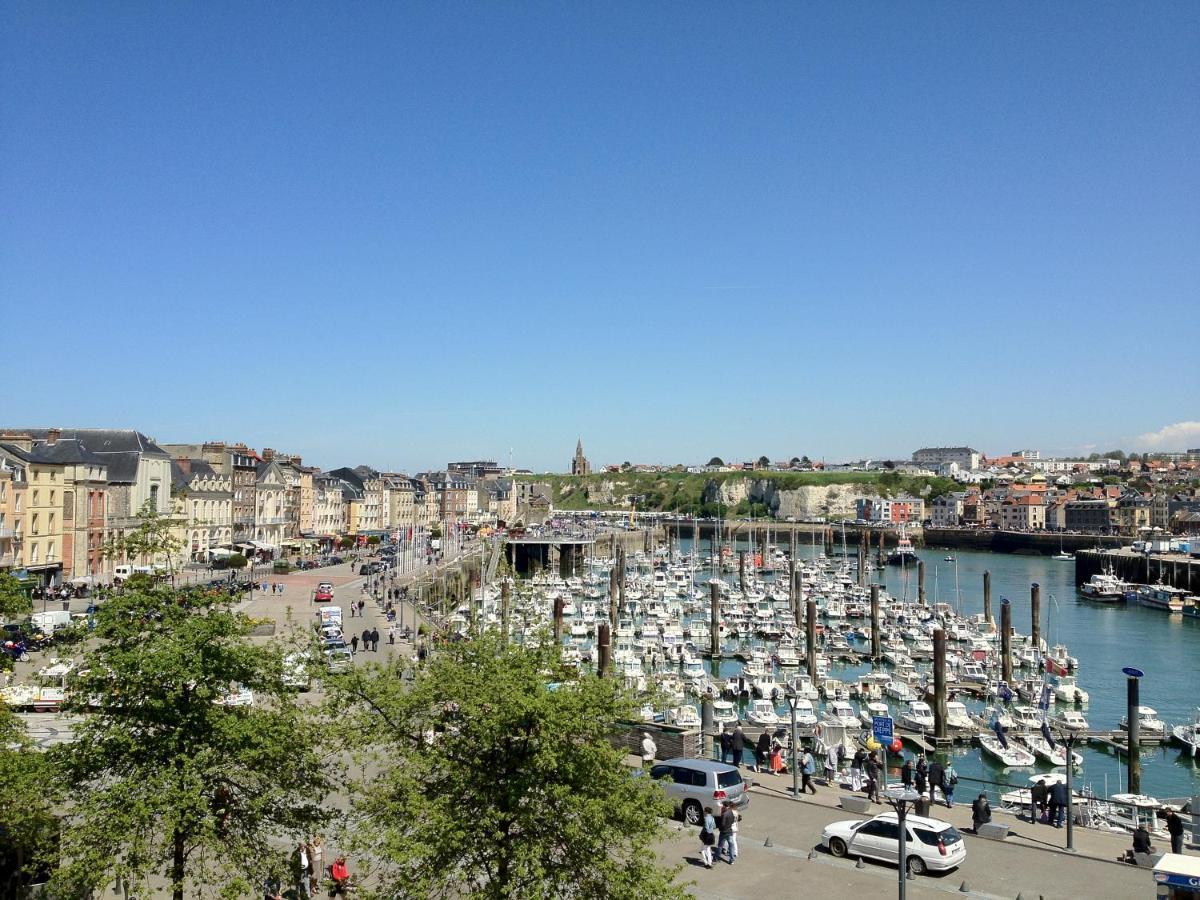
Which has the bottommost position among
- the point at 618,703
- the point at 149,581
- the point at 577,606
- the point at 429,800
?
the point at 577,606

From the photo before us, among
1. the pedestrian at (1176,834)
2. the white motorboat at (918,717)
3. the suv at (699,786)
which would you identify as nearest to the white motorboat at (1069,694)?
the white motorboat at (918,717)

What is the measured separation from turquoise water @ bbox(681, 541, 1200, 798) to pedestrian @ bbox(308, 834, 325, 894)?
25.9 metres

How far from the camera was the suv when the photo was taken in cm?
1950

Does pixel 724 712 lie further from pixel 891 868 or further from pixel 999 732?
pixel 891 868

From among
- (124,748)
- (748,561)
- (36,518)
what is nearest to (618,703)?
(124,748)

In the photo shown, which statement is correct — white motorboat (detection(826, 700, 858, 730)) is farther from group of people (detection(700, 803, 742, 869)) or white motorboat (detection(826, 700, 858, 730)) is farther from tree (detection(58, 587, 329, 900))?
tree (detection(58, 587, 329, 900))

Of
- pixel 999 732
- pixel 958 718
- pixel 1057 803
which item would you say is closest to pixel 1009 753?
pixel 999 732

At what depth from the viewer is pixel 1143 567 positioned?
101 metres

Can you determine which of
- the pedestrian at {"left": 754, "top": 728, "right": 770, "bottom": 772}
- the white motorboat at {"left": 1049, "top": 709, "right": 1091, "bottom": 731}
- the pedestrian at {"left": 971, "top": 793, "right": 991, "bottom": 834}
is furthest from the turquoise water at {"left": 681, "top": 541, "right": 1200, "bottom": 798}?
the pedestrian at {"left": 971, "top": 793, "right": 991, "bottom": 834}

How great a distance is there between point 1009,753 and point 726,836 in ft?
74.5

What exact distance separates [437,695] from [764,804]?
11136mm

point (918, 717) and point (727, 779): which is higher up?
point (727, 779)

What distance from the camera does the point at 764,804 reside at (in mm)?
21281

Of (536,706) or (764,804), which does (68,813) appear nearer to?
(536,706)
